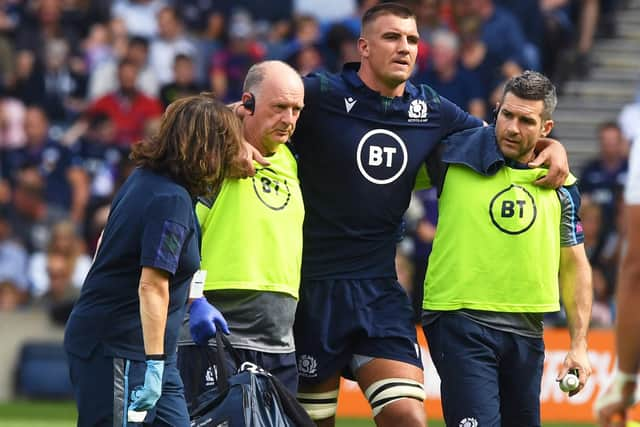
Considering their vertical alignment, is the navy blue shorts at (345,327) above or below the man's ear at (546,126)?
below

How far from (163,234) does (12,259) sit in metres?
10.3

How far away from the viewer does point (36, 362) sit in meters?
14.9

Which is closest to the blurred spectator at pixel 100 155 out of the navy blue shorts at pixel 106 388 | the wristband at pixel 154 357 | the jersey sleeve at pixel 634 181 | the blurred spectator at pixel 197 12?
the blurred spectator at pixel 197 12

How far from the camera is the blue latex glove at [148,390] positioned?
629 cm

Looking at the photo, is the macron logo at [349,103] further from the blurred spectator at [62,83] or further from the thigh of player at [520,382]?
the blurred spectator at [62,83]

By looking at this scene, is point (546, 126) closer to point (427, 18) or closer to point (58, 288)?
point (58, 288)

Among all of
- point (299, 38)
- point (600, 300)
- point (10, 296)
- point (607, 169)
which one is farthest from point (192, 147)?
point (299, 38)

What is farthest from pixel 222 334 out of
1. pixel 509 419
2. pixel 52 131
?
pixel 52 131

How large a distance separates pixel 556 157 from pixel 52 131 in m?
10.7

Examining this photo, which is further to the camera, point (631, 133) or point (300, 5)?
point (300, 5)

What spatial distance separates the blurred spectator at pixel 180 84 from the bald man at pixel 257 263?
987 centimetres

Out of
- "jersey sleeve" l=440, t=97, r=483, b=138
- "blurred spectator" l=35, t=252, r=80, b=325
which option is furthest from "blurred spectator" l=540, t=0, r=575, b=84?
"jersey sleeve" l=440, t=97, r=483, b=138

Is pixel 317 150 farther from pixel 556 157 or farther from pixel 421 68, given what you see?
pixel 421 68

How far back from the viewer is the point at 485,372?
7.68 meters
